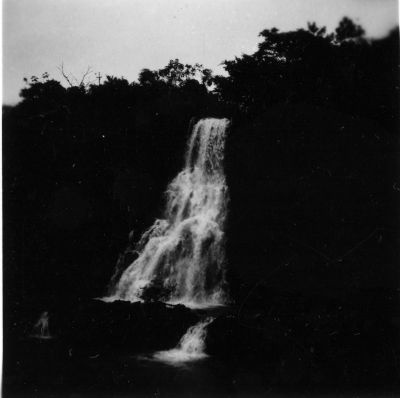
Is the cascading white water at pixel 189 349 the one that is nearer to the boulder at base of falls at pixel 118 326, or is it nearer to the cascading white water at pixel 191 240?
the boulder at base of falls at pixel 118 326

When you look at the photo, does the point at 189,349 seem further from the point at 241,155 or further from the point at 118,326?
the point at 241,155

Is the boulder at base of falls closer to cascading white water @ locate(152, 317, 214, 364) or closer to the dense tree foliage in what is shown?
cascading white water @ locate(152, 317, 214, 364)

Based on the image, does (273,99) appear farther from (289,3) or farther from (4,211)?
(4,211)

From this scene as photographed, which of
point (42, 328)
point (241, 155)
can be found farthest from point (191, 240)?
point (42, 328)

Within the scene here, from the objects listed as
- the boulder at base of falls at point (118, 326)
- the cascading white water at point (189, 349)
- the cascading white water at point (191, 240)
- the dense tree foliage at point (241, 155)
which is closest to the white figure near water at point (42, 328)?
the boulder at base of falls at point (118, 326)

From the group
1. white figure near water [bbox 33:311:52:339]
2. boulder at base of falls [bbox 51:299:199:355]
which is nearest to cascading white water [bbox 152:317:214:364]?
→ boulder at base of falls [bbox 51:299:199:355]

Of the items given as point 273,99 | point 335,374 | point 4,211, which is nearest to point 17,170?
point 4,211
